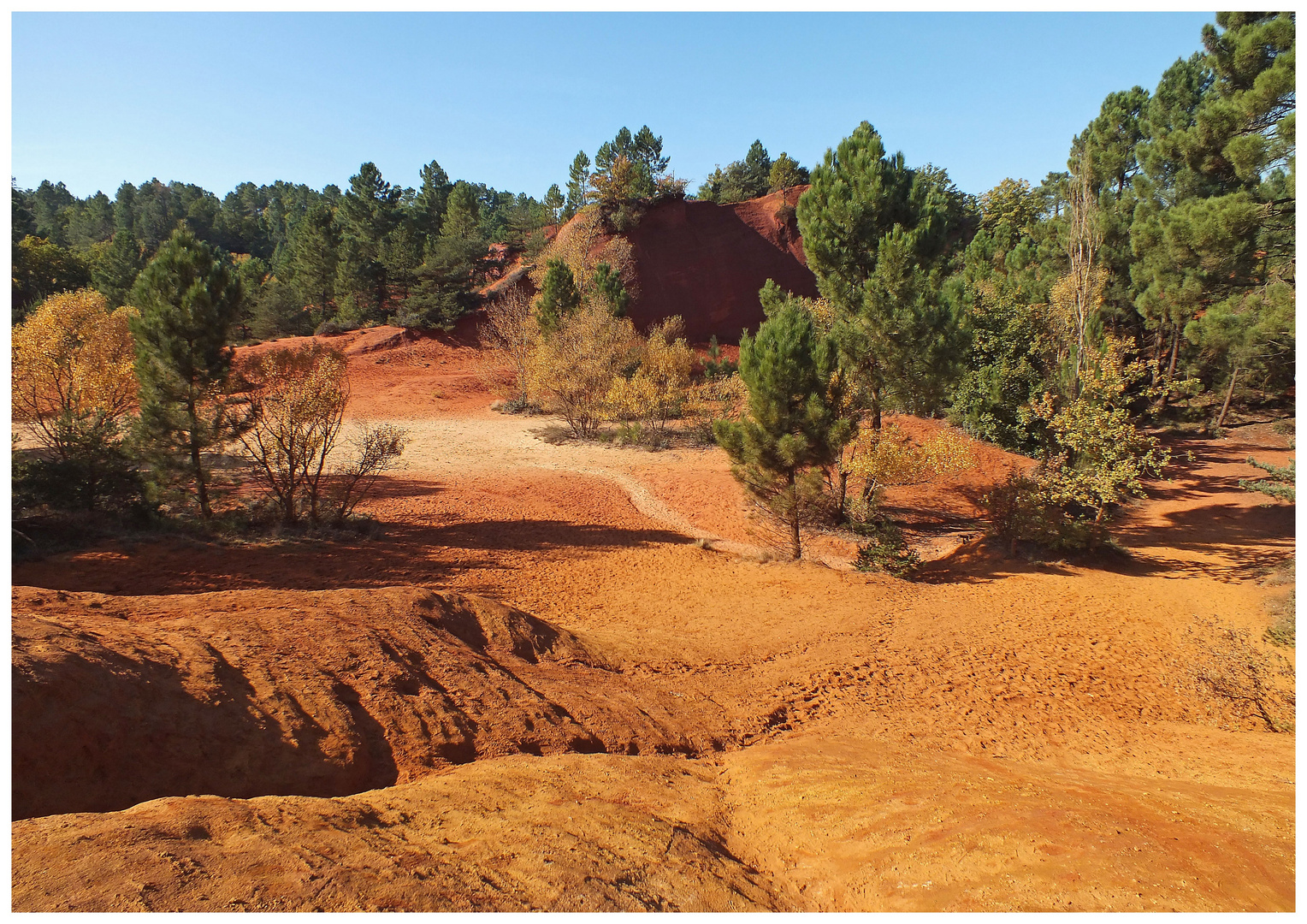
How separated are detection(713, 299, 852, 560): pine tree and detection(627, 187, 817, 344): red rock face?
36.2m

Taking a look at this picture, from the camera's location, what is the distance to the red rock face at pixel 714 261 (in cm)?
5050

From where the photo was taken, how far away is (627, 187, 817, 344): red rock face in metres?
50.5

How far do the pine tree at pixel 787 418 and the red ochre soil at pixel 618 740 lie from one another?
222cm

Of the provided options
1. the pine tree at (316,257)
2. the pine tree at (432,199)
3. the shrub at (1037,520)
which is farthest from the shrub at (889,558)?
the pine tree at (432,199)

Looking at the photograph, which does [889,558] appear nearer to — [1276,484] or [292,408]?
[1276,484]

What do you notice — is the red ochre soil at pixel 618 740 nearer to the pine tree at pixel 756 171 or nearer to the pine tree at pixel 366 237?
the pine tree at pixel 366 237

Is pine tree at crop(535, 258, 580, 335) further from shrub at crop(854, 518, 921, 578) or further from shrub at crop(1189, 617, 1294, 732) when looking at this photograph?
shrub at crop(1189, 617, 1294, 732)

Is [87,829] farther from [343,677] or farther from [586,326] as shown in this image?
[586,326]

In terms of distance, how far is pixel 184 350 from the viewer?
12.3 m

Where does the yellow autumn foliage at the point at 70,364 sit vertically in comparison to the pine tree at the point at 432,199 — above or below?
below

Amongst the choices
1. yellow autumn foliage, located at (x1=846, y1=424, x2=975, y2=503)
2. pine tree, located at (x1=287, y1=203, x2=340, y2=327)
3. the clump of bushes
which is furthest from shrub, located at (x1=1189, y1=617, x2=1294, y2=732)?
pine tree, located at (x1=287, y1=203, x2=340, y2=327)

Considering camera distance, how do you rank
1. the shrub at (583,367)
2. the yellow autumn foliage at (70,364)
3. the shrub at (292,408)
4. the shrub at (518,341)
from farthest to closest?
the shrub at (518,341)
the shrub at (583,367)
the yellow autumn foliage at (70,364)
the shrub at (292,408)

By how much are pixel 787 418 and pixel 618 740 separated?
8736 millimetres

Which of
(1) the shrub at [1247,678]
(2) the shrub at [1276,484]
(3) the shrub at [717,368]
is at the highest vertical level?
(3) the shrub at [717,368]
